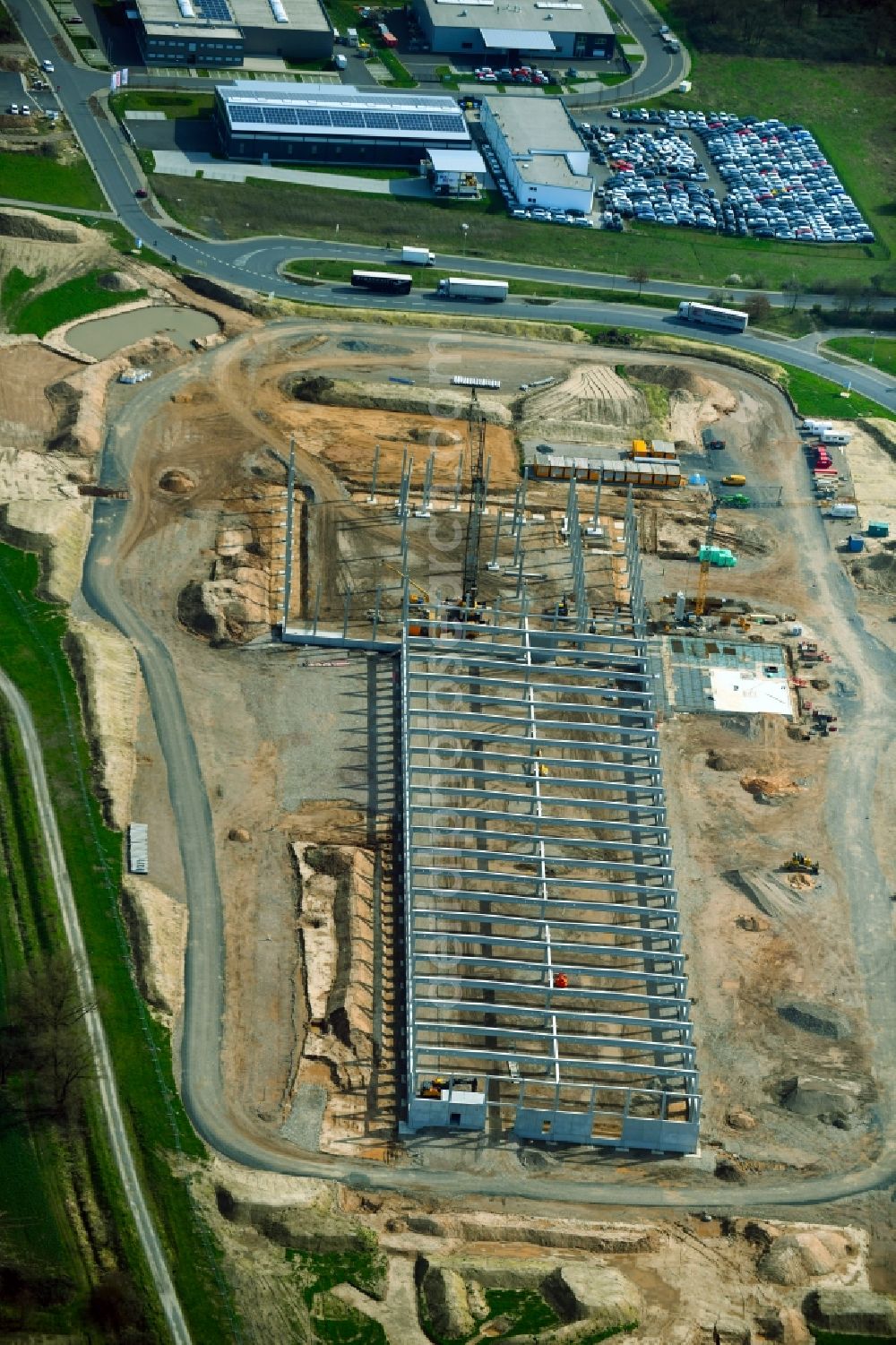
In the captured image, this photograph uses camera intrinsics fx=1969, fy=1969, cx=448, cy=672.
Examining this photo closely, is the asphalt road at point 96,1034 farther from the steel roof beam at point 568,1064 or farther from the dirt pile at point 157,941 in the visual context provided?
the steel roof beam at point 568,1064

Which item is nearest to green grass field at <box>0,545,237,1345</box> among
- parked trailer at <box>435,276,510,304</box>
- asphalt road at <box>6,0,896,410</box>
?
asphalt road at <box>6,0,896,410</box>

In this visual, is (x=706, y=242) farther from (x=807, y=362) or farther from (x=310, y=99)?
(x=310, y=99)

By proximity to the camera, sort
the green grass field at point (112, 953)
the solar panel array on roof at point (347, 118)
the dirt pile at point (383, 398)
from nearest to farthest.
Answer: the green grass field at point (112, 953) < the dirt pile at point (383, 398) < the solar panel array on roof at point (347, 118)

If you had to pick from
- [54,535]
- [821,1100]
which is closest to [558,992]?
[821,1100]

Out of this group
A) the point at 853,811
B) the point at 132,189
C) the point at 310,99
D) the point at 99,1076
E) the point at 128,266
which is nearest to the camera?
the point at 99,1076

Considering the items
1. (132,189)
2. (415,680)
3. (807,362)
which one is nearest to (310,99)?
(132,189)

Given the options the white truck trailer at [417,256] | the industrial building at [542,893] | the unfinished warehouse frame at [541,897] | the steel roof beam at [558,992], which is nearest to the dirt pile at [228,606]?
the industrial building at [542,893]

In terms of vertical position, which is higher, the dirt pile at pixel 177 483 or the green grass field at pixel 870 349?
the green grass field at pixel 870 349
